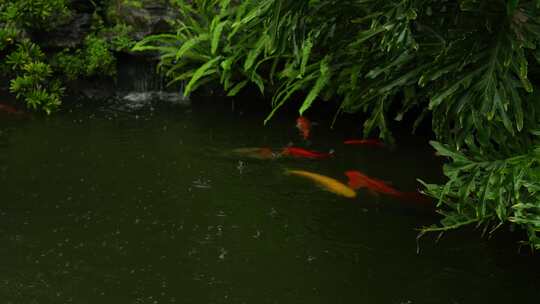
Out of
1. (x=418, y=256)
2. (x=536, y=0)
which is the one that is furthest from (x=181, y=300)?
(x=536, y=0)

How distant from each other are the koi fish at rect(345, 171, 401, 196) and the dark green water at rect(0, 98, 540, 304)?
0.13m

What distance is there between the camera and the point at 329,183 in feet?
23.0

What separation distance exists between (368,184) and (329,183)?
1.04 ft

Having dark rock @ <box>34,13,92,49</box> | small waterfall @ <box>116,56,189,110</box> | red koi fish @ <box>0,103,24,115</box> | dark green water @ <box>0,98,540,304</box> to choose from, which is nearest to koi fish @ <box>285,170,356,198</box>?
dark green water @ <box>0,98,540,304</box>

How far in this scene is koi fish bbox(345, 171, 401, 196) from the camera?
6816mm

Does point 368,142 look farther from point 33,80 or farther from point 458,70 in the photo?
point 33,80

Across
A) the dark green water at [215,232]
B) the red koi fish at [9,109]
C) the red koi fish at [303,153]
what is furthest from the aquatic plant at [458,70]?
the red koi fish at [9,109]

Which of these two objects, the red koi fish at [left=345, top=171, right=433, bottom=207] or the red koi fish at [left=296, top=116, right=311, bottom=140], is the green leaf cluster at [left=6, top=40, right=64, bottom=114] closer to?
the red koi fish at [left=296, top=116, right=311, bottom=140]

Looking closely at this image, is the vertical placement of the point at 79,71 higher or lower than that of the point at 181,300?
Result: higher

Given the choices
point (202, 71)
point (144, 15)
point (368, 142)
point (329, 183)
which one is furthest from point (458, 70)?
point (144, 15)

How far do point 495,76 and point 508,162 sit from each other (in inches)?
20.4

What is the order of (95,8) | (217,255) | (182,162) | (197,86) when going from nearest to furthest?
(217,255)
(182,162)
(197,86)
(95,8)

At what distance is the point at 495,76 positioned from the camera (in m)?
5.25

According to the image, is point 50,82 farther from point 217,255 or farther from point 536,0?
point 536,0
